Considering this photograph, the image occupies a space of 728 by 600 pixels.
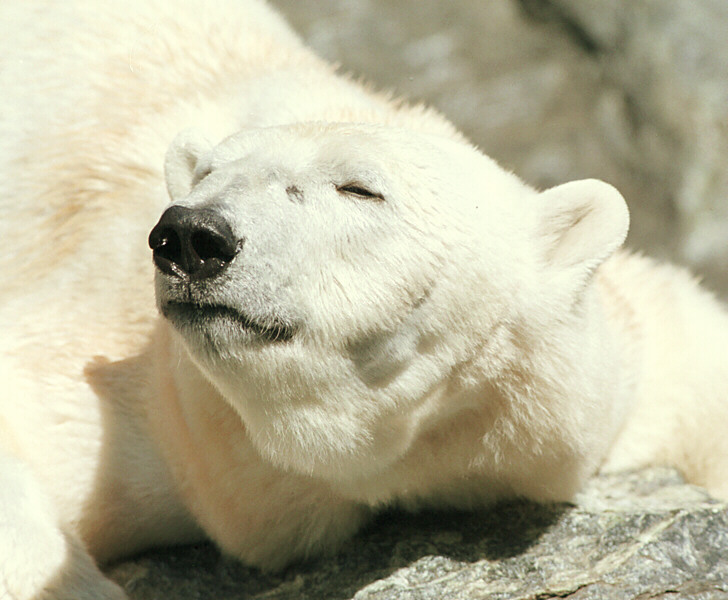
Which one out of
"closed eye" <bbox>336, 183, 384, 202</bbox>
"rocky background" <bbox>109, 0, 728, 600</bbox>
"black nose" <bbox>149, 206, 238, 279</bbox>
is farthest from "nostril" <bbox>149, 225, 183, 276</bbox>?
"rocky background" <bbox>109, 0, 728, 600</bbox>

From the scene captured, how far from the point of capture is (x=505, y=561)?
2.56m

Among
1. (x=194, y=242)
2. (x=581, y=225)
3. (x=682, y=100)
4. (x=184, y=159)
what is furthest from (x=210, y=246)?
(x=682, y=100)

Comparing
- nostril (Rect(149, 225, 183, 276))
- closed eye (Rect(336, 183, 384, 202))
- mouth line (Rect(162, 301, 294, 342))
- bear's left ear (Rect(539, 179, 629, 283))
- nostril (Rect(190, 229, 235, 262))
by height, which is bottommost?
mouth line (Rect(162, 301, 294, 342))

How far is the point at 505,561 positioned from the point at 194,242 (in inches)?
49.1

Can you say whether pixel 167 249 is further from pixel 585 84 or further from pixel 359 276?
pixel 585 84

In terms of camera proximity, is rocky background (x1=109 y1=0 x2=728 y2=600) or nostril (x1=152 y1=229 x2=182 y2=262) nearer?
nostril (x1=152 y1=229 x2=182 y2=262)

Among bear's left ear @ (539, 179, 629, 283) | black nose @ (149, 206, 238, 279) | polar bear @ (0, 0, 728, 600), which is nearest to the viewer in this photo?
black nose @ (149, 206, 238, 279)

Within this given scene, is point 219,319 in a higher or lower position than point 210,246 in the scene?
lower

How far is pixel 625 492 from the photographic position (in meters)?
2.89

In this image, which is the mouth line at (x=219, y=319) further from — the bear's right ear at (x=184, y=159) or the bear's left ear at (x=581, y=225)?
the bear's left ear at (x=581, y=225)

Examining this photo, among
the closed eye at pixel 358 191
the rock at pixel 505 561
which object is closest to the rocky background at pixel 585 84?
the rock at pixel 505 561

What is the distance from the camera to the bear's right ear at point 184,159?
8.54ft

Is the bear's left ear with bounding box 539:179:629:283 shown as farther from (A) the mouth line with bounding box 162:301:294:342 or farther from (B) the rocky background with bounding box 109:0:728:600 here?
(B) the rocky background with bounding box 109:0:728:600

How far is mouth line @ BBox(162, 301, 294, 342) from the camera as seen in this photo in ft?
6.54
